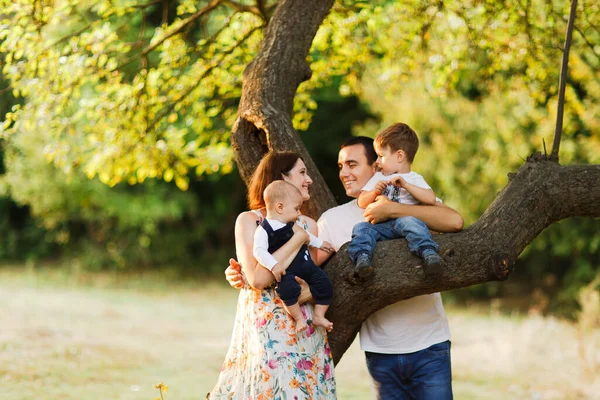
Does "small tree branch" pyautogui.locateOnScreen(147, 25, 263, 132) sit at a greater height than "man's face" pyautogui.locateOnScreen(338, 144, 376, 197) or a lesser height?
greater

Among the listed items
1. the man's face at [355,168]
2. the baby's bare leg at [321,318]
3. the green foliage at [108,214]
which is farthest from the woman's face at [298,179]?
the green foliage at [108,214]

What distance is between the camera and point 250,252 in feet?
10.6

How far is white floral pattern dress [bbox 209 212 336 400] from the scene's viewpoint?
3.21 m

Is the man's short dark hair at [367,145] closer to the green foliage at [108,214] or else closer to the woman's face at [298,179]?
the woman's face at [298,179]

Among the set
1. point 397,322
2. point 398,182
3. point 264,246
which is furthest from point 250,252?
point 397,322

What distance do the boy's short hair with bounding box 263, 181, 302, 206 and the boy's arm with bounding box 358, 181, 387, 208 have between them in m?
0.43

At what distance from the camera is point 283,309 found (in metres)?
3.29

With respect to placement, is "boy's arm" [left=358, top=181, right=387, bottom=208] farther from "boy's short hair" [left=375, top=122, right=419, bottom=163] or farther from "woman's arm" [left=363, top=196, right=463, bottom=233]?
"boy's short hair" [left=375, top=122, right=419, bottom=163]

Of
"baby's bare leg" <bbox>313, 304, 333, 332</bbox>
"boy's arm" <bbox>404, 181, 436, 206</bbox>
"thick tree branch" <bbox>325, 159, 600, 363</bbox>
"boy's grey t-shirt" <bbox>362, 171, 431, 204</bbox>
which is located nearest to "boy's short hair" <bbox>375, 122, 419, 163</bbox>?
"boy's grey t-shirt" <bbox>362, 171, 431, 204</bbox>

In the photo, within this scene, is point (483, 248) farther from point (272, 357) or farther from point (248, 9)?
point (248, 9)

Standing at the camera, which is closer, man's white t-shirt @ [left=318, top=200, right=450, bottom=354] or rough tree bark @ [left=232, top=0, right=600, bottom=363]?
rough tree bark @ [left=232, top=0, right=600, bottom=363]

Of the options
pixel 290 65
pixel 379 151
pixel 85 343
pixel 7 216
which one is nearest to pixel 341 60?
pixel 290 65

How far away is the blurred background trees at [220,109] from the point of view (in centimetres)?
618

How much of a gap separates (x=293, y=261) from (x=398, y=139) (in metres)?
0.83
